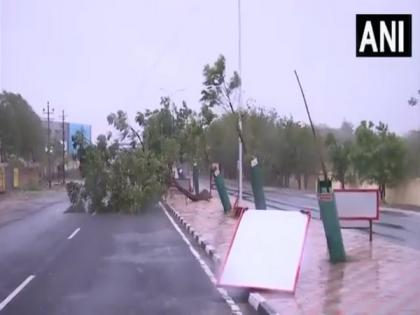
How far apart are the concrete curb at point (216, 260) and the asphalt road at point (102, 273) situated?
38 centimetres

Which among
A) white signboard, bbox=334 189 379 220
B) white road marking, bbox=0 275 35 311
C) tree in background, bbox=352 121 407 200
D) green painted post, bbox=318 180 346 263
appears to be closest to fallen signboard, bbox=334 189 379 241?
white signboard, bbox=334 189 379 220

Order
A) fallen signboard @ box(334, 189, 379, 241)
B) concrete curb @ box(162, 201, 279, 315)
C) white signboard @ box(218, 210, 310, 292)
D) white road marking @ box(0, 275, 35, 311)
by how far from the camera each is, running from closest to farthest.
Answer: concrete curb @ box(162, 201, 279, 315), white road marking @ box(0, 275, 35, 311), white signboard @ box(218, 210, 310, 292), fallen signboard @ box(334, 189, 379, 241)

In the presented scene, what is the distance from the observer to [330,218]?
11.5m

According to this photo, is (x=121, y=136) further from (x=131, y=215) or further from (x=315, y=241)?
(x=315, y=241)

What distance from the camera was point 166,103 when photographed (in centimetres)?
4181

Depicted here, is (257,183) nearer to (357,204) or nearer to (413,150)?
(413,150)

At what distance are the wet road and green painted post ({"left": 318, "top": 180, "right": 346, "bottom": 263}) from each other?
3507 millimetres

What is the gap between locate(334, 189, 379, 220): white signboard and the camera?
1400cm

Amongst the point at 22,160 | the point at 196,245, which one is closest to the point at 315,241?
the point at 196,245

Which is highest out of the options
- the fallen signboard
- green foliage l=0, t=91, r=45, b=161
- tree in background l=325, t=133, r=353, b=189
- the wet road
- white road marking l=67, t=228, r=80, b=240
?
green foliage l=0, t=91, r=45, b=161

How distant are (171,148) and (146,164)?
6.44m

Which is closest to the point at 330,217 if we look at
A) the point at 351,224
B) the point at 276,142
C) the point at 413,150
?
the point at 351,224

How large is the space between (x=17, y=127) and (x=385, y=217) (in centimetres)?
4107

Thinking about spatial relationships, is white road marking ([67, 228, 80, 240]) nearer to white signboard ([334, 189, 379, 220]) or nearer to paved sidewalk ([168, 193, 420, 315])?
paved sidewalk ([168, 193, 420, 315])
